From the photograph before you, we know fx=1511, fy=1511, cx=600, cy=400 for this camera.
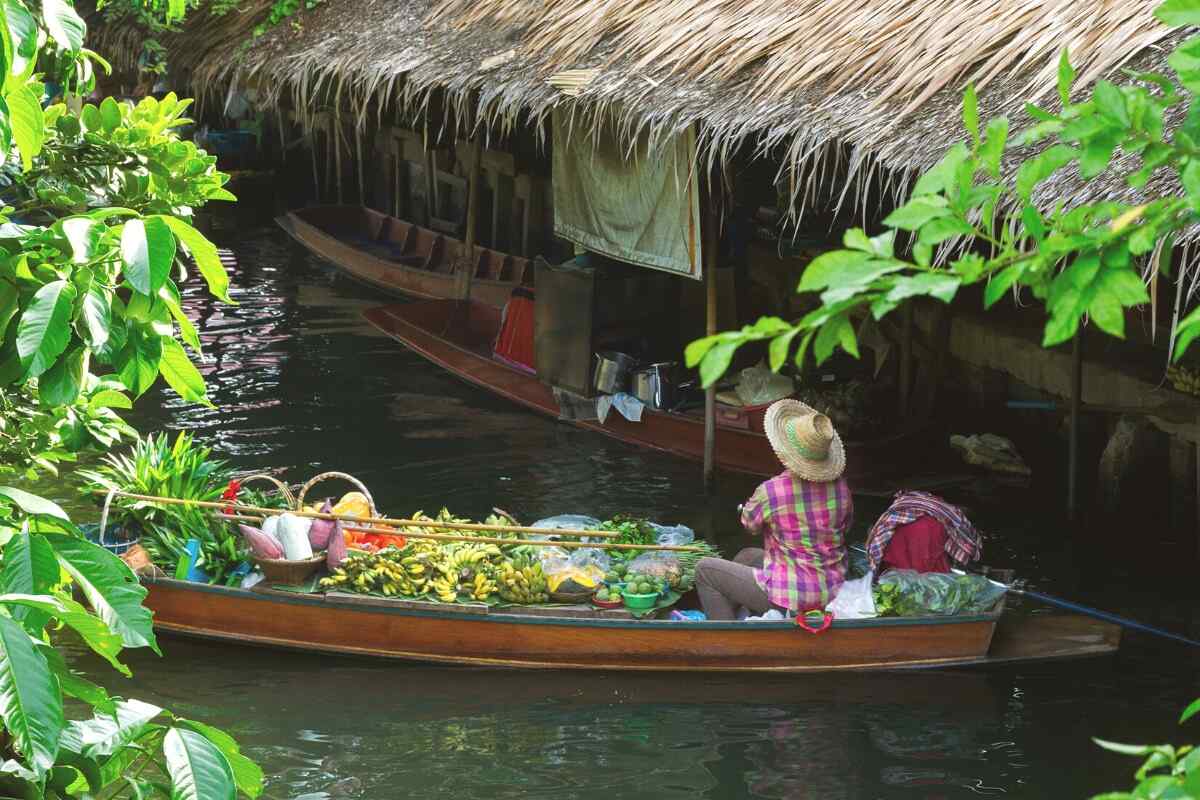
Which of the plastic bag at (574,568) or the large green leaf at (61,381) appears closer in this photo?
the large green leaf at (61,381)

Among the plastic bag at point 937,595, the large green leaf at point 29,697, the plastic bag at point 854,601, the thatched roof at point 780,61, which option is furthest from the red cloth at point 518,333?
the large green leaf at point 29,697

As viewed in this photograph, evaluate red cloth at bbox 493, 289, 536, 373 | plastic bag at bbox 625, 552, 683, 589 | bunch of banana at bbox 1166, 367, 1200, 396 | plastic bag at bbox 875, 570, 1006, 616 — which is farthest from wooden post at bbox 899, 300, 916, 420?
plastic bag at bbox 875, 570, 1006, 616

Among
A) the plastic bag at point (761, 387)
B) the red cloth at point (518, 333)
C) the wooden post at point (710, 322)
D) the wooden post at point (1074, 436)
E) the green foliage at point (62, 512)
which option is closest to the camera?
the green foliage at point (62, 512)

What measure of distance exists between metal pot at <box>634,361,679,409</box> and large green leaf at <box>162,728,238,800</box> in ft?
28.8

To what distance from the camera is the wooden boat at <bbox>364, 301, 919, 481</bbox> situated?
10594 mm

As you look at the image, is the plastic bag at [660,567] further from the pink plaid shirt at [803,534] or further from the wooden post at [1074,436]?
the wooden post at [1074,436]

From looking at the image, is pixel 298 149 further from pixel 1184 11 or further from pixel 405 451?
pixel 1184 11

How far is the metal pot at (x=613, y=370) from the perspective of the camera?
11641mm

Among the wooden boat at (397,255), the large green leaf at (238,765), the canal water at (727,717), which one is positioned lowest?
the canal water at (727,717)

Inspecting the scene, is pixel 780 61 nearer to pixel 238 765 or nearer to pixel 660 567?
pixel 660 567

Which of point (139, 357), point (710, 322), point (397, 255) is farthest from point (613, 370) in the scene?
point (139, 357)

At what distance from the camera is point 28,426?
3.58 meters

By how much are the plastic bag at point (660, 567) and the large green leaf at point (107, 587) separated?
5282 millimetres

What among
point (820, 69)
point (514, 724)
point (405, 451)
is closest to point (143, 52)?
point (405, 451)
